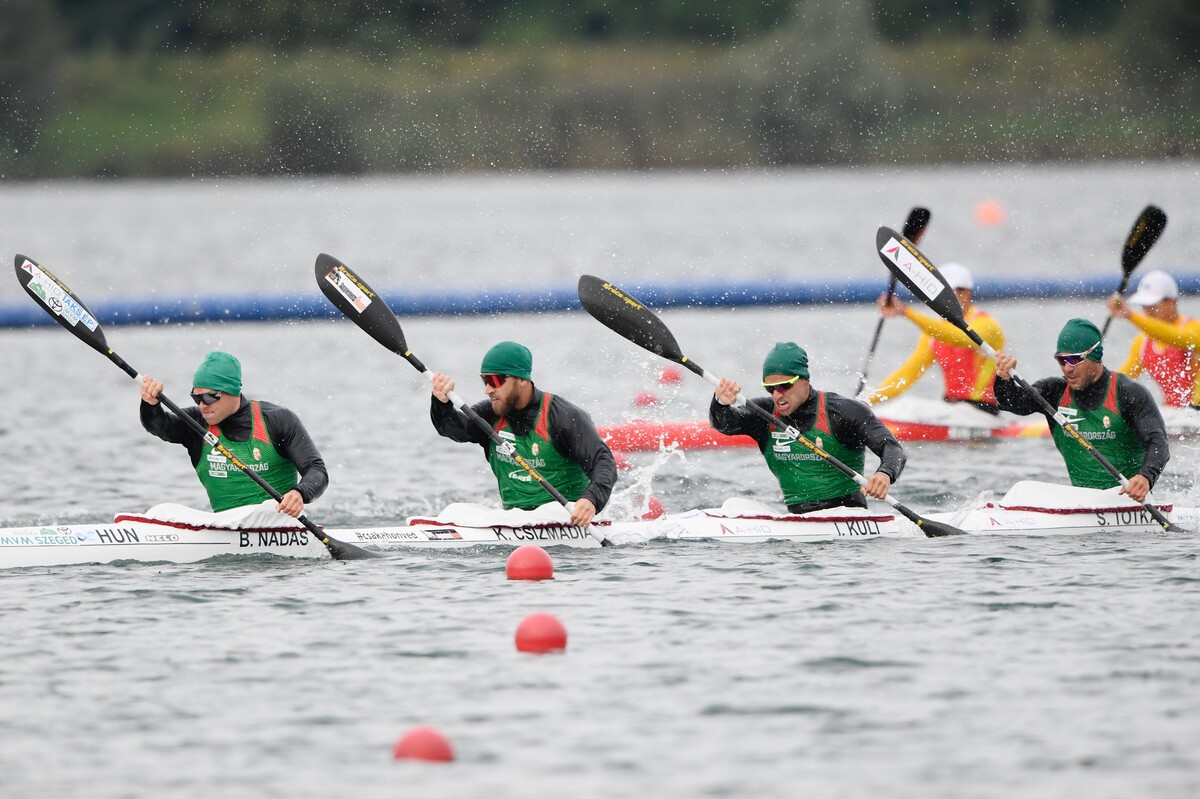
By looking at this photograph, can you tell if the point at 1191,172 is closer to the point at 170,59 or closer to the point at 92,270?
the point at 170,59

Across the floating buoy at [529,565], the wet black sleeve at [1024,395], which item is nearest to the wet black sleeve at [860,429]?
the wet black sleeve at [1024,395]

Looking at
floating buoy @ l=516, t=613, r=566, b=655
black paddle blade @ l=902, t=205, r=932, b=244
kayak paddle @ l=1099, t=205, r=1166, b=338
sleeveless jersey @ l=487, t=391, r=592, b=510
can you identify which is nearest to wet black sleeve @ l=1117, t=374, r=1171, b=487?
sleeveless jersey @ l=487, t=391, r=592, b=510

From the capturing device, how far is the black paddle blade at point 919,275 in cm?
1396

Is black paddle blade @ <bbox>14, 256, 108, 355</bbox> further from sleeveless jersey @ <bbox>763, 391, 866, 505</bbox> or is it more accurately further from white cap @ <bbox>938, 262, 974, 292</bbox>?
white cap @ <bbox>938, 262, 974, 292</bbox>

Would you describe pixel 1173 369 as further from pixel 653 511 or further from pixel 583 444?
pixel 583 444

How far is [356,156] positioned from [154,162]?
9.91 metres

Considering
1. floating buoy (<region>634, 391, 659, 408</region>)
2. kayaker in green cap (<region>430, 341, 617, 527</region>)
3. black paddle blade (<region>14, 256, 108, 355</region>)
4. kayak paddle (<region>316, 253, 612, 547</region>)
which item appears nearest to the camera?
kayaker in green cap (<region>430, 341, 617, 527</region>)

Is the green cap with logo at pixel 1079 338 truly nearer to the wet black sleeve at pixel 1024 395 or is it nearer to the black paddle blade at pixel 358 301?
the wet black sleeve at pixel 1024 395

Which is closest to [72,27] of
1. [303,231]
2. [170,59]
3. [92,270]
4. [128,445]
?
[170,59]

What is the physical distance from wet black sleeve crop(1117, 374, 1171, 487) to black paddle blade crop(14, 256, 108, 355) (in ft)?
23.4

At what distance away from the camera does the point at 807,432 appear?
12.6 meters

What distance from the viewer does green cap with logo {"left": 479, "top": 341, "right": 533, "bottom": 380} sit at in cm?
1203

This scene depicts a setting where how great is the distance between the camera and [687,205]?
7600cm

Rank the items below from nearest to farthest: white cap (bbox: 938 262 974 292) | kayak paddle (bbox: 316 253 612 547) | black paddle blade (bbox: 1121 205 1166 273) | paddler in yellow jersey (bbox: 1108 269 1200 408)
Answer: kayak paddle (bbox: 316 253 612 547) → paddler in yellow jersey (bbox: 1108 269 1200 408) → black paddle blade (bbox: 1121 205 1166 273) → white cap (bbox: 938 262 974 292)
